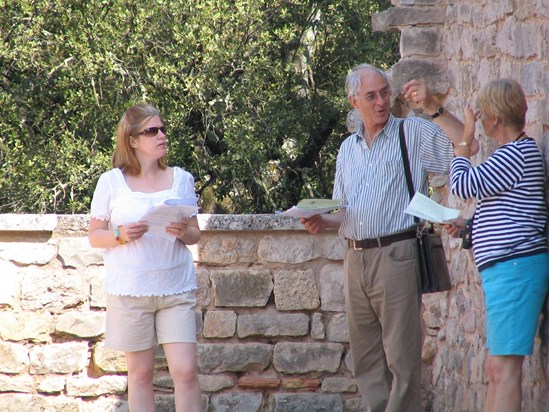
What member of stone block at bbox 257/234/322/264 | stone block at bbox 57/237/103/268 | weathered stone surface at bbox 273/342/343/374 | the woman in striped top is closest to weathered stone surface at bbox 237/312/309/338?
weathered stone surface at bbox 273/342/343/374

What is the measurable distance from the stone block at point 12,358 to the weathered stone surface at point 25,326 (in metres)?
0.05

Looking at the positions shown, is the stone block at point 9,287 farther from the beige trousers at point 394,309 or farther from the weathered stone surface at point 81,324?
the beige trousers at point 394,309

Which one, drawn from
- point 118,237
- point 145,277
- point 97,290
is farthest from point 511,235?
point 97,290

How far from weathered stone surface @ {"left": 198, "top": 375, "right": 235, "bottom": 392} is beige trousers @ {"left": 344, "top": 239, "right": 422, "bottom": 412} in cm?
Result: 159

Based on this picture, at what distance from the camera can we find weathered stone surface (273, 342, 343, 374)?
6.24 metres

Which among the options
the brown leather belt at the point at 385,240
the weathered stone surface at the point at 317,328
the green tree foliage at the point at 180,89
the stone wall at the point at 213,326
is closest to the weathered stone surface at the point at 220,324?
the stone wall at the point at 213,326

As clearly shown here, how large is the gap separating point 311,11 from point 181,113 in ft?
6.18

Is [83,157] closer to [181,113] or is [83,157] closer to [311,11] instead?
[181,113]

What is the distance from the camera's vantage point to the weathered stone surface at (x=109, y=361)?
6.24 metres

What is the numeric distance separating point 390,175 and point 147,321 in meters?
1.28

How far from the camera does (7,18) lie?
34.4 ft

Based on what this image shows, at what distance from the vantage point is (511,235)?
4.02 m

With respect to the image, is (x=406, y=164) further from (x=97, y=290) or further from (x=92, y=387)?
(x=92, y=387)

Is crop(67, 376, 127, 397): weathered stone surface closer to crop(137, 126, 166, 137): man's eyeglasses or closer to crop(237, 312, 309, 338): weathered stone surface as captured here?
crop(237, 312, 309, 338): weathered stone surface
